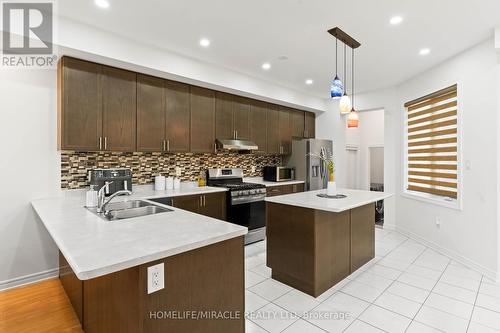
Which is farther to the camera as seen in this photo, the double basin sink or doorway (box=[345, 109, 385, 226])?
doorway (box=[345, 109, 385, 226])

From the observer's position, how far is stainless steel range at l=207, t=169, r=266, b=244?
13.1 feet

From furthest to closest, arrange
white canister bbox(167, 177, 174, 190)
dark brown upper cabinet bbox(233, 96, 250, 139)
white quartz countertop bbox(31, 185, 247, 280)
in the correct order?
dark brown upper cabinet bbox(233, 96, 250, 139) < white canister bbox(167, 177, 174, 190) < white quartz countertop bbox(31, 185, 247, 280)

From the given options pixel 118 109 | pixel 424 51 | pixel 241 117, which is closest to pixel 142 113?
pixel 118 109

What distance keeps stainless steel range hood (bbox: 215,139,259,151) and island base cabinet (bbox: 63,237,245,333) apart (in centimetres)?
266

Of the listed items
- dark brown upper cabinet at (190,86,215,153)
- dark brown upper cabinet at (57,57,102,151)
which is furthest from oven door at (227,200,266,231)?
dark brown upper cabinet at (57,57,102,151)

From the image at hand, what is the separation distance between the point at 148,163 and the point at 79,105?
1173 mm

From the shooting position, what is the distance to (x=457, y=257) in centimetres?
350

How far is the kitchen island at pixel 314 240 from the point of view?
2553 millimetres

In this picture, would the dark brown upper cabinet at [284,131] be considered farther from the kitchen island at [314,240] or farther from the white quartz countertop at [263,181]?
the kitchen island at [314,240]

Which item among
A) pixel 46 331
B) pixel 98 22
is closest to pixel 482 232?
pixel 46 331

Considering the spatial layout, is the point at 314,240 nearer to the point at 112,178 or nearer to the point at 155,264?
the point at 155,264

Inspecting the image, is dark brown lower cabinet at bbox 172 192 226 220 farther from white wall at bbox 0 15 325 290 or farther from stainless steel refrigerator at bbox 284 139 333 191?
stainless steel refrigerator at bbox 284 139 333 191

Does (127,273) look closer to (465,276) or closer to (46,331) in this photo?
(46,331)

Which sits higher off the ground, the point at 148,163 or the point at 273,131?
the point at 273,131
